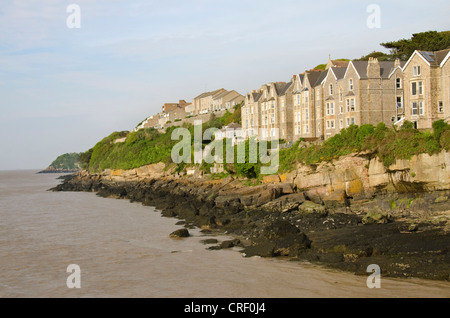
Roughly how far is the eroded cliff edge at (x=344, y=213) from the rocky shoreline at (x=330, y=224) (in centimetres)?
3

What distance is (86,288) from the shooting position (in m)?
15.6

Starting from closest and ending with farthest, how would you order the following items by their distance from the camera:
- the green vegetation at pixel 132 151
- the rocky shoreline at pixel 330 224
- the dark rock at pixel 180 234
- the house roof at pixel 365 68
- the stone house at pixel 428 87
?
the rocky shoreline at pixel 330 224
the dark rock at pixel 180 234
the stone house at pixel 428 87
the house roof at pixel 365 68
the green vegetation at pixel 132 151

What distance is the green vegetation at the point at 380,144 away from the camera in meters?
25.0

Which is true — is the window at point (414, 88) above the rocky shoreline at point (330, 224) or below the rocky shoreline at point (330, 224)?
above

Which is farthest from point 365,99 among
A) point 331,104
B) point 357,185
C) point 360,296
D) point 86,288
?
point 86,288

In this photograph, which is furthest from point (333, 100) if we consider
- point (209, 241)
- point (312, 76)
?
point (209, 241)

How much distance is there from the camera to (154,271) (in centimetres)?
1764

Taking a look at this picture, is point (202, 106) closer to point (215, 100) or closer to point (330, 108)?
point (215, 100)

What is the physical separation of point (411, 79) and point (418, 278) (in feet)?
67.8

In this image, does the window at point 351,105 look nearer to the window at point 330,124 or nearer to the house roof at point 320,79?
the window at point 330,124

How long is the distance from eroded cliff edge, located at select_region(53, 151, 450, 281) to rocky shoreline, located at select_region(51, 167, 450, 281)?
0.03m

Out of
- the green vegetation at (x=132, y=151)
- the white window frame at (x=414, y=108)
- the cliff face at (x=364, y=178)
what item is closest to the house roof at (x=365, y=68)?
the white window frame at (x=414, y=108)

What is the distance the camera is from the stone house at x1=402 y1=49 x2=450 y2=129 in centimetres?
3014

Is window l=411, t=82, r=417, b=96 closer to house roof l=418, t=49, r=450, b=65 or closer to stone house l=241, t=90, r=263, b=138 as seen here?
house roof l=418, t=49, r=450, b=65
